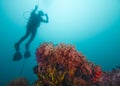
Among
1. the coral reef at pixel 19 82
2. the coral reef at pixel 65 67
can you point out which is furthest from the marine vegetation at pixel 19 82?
the coral reef at pixel 65 67

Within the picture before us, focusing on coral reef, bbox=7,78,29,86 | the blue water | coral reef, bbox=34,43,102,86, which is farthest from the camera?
the blue water

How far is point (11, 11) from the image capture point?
182ft

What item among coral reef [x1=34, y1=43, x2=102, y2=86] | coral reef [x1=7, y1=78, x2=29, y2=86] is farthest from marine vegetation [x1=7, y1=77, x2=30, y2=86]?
coral reef [x1=34, y1=43, x2=102, y2=86]

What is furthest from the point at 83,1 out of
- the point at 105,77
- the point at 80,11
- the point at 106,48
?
the point at 105,77

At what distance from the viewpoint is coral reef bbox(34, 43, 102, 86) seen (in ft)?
24.7

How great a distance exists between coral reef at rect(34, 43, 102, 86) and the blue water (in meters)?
41.6

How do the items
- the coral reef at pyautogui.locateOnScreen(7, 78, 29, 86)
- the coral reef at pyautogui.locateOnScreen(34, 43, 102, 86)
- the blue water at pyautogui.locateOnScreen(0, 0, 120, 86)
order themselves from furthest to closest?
1. the blue water at pyautogui.locateOnScreen(0, 0, 120, 86)
2. the coral reef at pyautogui.locateOnScreen(7, 78, 29, 86)
3. the coral reef at pyautogui.locateOnScreen(34, 43, 102, 86)

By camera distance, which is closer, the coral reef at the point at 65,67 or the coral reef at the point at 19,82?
the coral reef at the point at 65,67

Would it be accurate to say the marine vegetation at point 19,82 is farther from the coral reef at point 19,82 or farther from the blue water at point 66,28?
the blue water at point 66,28

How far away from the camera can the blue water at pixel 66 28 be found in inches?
2161

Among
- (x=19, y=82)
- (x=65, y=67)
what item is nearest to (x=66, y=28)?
(x=19, y=82)

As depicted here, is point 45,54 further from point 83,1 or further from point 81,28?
point 81,28

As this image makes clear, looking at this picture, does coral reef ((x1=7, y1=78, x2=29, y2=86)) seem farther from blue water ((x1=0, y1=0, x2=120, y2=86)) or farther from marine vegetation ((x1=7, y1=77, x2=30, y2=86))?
blue water ((x1=0, y1=0, x2=120, y2=86))

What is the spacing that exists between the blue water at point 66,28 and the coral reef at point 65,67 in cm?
4155
